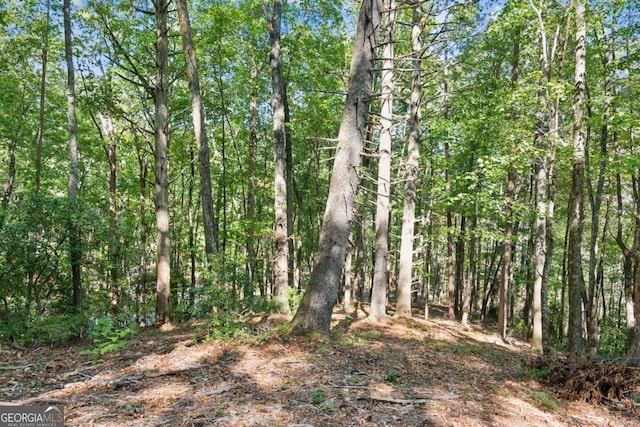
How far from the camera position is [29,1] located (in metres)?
12.7

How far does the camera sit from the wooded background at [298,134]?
8.38 meters

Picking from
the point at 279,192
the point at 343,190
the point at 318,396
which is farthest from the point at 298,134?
the point at 318,396

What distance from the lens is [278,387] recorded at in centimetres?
430

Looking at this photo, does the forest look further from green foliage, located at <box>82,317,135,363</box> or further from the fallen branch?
the fallen branch

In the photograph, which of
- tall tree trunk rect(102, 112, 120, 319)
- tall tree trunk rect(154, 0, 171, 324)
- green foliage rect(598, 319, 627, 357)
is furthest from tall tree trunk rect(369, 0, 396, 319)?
green foliage rect(598, 319, 627, 357)

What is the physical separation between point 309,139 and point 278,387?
9.09 m

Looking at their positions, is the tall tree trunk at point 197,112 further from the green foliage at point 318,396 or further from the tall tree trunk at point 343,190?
the green foliage at point 318,396

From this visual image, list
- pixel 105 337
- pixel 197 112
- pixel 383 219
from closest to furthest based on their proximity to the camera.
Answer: pixel 105 337, pixel 197 112, pixel 383 219

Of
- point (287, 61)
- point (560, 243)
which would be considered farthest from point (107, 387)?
point (560, 243)

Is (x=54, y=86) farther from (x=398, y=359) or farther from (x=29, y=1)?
(x=398, y=359)

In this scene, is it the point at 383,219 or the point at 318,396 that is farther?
the point at 383,219

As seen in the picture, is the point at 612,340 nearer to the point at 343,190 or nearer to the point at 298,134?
the point at 298,134

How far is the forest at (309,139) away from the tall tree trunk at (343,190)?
0.12ft

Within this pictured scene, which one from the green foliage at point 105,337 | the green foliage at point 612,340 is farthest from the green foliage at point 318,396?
the green foliage at point 612,340
